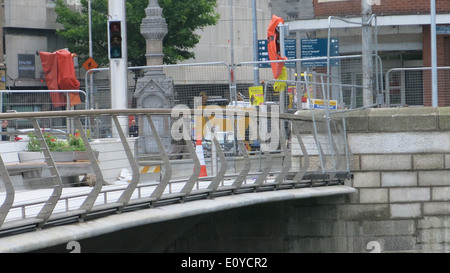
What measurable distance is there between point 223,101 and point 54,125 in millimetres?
8578

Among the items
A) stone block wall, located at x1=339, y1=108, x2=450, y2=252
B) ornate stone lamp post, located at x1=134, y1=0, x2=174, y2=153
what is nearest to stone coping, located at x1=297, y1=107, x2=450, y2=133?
stone block wall, located at x1=339, y1=108, x2=450, y2=252

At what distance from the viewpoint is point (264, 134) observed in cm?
1287

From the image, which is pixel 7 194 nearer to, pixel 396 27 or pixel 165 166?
pixel 165 166

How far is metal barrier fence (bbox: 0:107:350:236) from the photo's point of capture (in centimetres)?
862

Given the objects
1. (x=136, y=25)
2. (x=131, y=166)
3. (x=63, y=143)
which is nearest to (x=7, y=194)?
(x=131, y=166)

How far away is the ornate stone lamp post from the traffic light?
1474 millimetres

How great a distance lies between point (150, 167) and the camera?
10617 millimetres

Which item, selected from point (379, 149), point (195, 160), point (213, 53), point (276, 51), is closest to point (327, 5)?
point (276, 51)

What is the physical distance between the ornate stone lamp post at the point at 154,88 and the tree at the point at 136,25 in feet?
77.4

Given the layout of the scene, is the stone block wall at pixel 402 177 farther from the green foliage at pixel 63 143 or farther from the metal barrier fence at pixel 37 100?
the green foliage at pixel 63 143

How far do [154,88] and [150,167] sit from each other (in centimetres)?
947

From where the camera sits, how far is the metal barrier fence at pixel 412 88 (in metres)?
17.6

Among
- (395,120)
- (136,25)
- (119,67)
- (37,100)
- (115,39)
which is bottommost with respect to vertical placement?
(395,120)
